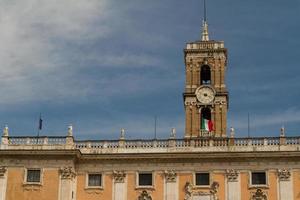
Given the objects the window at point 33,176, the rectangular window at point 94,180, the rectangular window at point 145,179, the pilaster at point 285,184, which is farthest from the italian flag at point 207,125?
the window at point 33,176

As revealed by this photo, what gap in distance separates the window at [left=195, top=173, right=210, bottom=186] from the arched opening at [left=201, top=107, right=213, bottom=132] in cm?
949

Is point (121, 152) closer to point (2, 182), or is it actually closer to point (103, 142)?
point (103, 142)

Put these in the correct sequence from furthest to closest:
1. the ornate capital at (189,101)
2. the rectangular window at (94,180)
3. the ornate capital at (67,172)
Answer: the ornate capital at (189,101) < the rectangular window at (94,180) < the ornate capital at (67,172)

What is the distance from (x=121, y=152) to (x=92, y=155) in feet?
7.53

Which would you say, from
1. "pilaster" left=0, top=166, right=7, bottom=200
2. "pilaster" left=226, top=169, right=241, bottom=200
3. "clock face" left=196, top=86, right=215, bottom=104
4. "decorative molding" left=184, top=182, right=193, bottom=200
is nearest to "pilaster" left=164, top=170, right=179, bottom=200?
"decorative molding" left=184, top=182, right=193, bottom=200

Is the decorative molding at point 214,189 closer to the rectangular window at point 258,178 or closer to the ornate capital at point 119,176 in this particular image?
the rectangular window at point 258,178

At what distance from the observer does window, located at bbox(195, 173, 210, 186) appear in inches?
2099

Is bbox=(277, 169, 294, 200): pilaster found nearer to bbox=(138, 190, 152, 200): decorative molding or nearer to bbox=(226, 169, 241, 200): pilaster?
bbox=(226, 169, 241, 200): pilaster

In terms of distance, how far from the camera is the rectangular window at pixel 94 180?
54.2 meters

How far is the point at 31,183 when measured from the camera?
2108 inches

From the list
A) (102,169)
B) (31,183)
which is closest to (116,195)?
(102,169)

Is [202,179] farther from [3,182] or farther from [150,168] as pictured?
[3,182]

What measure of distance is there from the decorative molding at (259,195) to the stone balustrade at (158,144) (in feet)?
10.9

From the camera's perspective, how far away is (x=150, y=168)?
5406 centimetres
